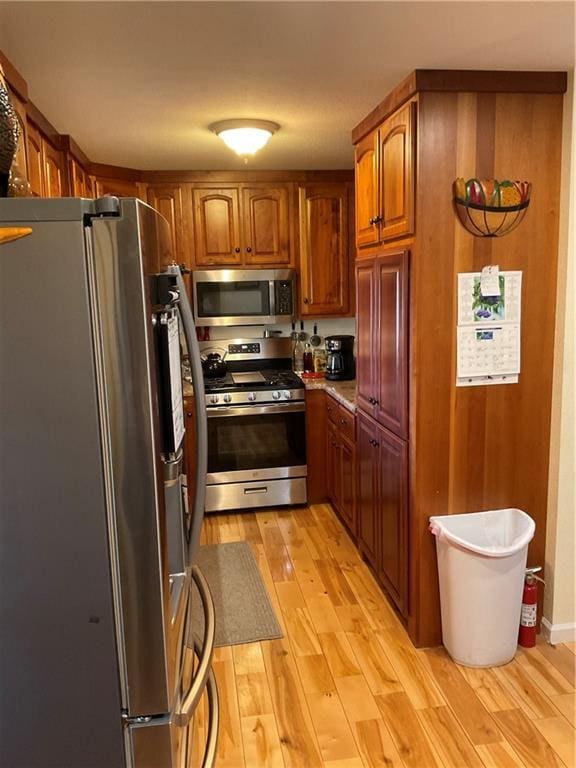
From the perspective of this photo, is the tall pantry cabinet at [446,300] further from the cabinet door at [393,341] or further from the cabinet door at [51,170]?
the cabinet door at [51,170]

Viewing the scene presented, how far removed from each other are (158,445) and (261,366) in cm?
358

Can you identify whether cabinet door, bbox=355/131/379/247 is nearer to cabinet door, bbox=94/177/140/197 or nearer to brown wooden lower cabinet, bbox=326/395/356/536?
brown wooden lower cabinet, bbox=326/395/356/536

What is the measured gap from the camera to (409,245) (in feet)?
7.81

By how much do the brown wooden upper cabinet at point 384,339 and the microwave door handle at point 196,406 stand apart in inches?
52.6

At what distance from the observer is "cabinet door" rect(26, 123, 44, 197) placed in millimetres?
2361

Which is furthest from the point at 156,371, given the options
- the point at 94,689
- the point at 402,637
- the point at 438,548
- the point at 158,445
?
the point at 402,637

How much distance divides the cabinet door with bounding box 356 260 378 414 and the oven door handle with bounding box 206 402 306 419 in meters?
0.85

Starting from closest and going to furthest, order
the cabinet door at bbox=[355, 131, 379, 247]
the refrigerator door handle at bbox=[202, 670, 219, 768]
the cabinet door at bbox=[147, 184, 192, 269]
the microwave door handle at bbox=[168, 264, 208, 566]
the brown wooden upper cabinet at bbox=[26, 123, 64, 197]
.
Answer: the microwave door handle at bbox=[168, 264, 208, 566]
the refrigerator door handle at bbox=[202, 670, 219, 768]
the brown wooden upper cabinet at bbox=[26, 123, 64, 197]
the cabinet door at bbox=[355, 131, 379, 247]
the cabinet door at bbox=[147, 184, 192, 269]

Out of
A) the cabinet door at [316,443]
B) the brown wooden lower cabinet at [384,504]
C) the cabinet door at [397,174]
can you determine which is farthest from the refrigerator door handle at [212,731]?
the cabinet door at [316,443]

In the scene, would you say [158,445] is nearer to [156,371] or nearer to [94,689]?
[156,371]

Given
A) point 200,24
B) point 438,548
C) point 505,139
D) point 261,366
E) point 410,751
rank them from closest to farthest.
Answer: point 200,24
point 410,751
point 505,139
point 438,548
point 261,366

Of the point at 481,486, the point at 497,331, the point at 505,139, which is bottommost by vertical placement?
the point at 481,486

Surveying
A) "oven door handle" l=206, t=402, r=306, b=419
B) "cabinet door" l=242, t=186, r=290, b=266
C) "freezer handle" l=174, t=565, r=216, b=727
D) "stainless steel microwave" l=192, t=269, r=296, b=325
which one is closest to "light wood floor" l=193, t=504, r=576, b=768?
"freezer handle" l=174, t=565, r=216, b=727

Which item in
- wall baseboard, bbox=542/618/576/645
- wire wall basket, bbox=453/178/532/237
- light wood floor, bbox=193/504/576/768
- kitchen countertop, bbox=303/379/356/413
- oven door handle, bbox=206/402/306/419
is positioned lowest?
light wood floor, bbox=193/504/576/768
